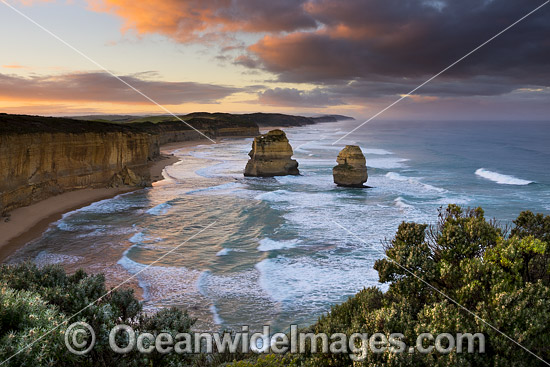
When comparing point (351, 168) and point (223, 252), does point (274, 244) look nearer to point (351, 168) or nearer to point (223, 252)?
point (223, 252)

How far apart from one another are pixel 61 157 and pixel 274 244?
82.5 ft

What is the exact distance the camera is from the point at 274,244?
24922 millimetres

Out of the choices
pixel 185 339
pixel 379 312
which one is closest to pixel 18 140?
pixel 185 339

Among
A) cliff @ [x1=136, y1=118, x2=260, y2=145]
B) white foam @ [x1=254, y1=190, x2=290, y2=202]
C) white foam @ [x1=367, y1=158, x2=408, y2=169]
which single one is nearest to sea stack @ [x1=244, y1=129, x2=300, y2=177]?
white foam @ [x1=254, y1=190, x2=290, y2=202]

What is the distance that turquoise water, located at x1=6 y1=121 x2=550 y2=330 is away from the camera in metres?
17.4

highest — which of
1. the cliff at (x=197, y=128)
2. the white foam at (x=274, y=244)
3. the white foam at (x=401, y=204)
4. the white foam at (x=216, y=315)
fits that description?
the cliff at (x=197, y=128)

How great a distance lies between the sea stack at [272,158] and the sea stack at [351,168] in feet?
29.5

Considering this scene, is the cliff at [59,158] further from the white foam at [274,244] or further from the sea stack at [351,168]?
the sea stack at [351,168]

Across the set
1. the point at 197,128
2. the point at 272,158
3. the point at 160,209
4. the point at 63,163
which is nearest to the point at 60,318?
the point at 160,209

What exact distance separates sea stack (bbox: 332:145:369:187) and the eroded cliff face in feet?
76.5

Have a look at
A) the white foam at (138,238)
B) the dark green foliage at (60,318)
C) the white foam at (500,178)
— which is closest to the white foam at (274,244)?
the white foam at (138,238)

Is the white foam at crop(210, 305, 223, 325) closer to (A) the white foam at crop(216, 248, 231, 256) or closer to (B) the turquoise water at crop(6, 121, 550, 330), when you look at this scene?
(B) the turquoise water at crop(6, 121, 550, 330)

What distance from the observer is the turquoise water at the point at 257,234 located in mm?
17438

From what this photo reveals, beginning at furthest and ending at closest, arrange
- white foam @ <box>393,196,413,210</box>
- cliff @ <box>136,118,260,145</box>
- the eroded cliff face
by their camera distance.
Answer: cliff @ <box>136,118,260,145</box> < white foam @ <box>393,196,413,210</box> < the eroded cliff face
